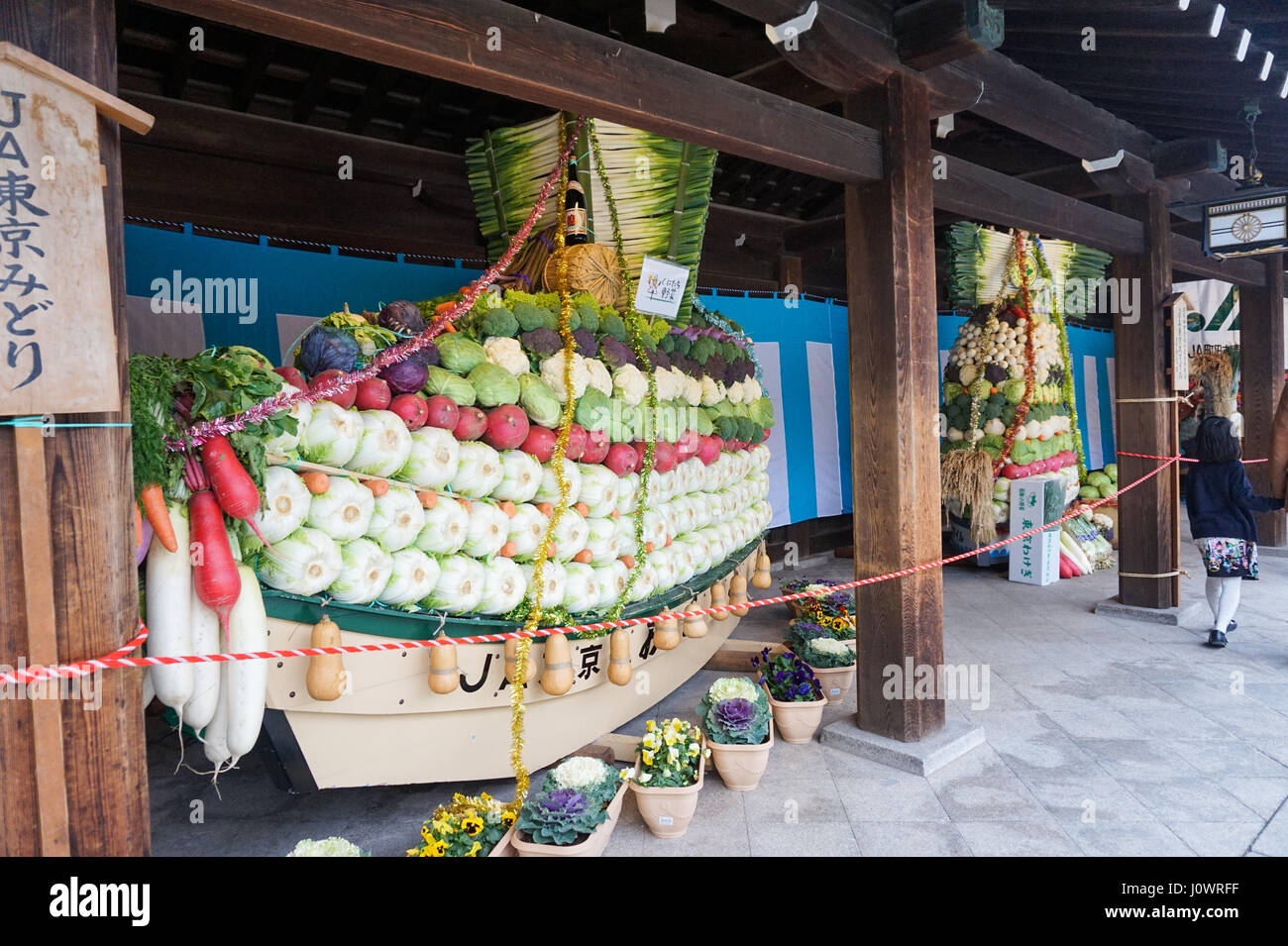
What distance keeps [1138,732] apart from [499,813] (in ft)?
11.8

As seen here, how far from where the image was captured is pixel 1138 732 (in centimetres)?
451

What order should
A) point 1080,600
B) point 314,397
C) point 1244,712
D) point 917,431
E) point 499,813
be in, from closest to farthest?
point 314,397
point 499,813
point 917,431
point 1244,712
point 1080,600

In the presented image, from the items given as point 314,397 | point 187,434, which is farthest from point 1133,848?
point 187,434

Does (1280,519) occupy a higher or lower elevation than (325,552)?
lower

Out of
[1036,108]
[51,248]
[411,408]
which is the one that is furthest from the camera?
[1036,108]

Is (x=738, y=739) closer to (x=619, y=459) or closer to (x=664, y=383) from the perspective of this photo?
(x=619, y=459)

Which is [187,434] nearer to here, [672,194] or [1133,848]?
[672,194]

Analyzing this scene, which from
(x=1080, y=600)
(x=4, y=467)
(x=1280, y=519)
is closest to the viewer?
(x=4, y=467)

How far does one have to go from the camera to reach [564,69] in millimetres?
2945

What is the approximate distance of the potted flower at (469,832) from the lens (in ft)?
9.93

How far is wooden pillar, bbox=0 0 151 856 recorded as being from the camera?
1.87m

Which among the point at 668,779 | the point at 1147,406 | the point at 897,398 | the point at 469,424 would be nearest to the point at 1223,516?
the point at 1147,406

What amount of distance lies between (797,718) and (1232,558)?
157 inches

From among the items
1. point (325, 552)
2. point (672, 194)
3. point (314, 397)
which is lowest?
point (325, 552)
